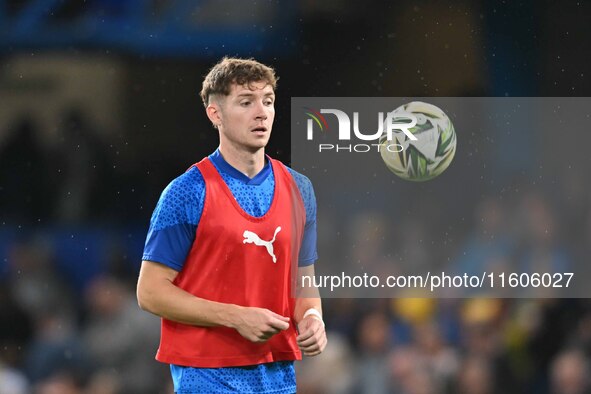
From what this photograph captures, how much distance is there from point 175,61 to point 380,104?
1.03 metres

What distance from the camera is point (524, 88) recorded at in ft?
15.8

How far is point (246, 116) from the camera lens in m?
2.39

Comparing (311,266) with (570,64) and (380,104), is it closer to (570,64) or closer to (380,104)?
(380,104)

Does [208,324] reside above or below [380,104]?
below

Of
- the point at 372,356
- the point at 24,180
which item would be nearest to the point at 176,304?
the point at 372,356

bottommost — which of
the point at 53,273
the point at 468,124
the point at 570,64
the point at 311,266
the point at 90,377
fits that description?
the point at 90,377

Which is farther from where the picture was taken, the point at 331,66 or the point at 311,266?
the point at 331,66

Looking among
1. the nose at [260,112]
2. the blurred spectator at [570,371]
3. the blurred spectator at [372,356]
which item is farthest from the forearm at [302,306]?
the blurred spectator at [570,371]

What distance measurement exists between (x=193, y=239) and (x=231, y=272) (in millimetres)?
116

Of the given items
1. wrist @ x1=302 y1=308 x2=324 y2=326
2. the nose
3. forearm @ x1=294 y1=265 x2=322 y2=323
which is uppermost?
the nose

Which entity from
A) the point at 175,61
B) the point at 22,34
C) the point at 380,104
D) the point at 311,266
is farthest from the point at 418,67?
the point at 311,266

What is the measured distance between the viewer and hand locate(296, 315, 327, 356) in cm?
227

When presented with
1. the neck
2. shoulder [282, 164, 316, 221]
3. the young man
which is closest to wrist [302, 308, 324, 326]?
the young man

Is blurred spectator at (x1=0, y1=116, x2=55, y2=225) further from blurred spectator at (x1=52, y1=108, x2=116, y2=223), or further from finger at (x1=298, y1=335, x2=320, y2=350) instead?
finger at (x1=298, y1=335, x2=320, y2=350)
